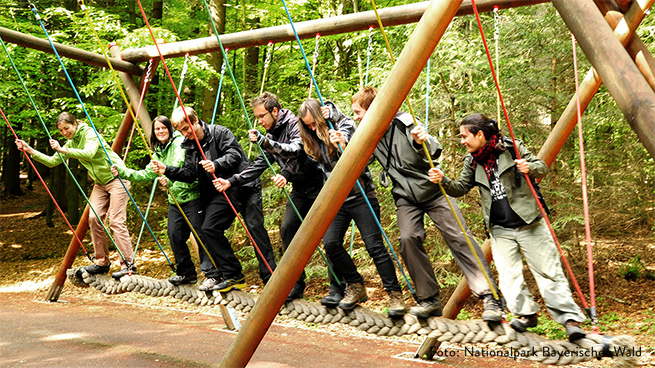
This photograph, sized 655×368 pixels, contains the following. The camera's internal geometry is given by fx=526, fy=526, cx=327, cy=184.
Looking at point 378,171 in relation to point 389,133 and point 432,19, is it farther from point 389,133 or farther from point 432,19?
point 432,19

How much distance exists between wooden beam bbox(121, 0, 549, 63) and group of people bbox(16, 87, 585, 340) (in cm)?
119

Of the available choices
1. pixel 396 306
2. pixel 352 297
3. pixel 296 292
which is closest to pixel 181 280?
pixel 296 292

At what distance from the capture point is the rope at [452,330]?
303 cm

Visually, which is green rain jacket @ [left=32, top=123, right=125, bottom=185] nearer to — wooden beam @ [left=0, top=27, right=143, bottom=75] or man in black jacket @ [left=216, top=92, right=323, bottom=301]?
wooden beam @ [left=0, top=27, right=143, bottom=75]

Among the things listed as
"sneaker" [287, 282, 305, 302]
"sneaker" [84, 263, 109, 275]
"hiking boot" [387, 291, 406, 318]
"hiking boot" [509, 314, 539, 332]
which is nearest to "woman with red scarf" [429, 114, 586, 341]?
"hiking boot" [509, 314, 539, 332]

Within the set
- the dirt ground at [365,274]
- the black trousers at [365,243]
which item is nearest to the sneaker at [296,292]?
the black trousers at [365,243]

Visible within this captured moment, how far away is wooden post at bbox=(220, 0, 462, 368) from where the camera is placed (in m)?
3.37

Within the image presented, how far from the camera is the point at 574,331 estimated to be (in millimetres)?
3107

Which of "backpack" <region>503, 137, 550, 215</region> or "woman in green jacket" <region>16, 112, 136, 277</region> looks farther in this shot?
"woman in green jacket" <region>16, 112, 136, 277</region>

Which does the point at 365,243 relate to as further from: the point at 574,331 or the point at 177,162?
the point at 177,162

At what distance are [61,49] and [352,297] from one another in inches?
187

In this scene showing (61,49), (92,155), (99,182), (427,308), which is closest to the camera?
(427,308)

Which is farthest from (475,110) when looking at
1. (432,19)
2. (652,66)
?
(432,19)

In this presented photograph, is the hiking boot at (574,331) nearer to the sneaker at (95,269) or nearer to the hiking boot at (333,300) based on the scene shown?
the hiking boot at (333,300)
